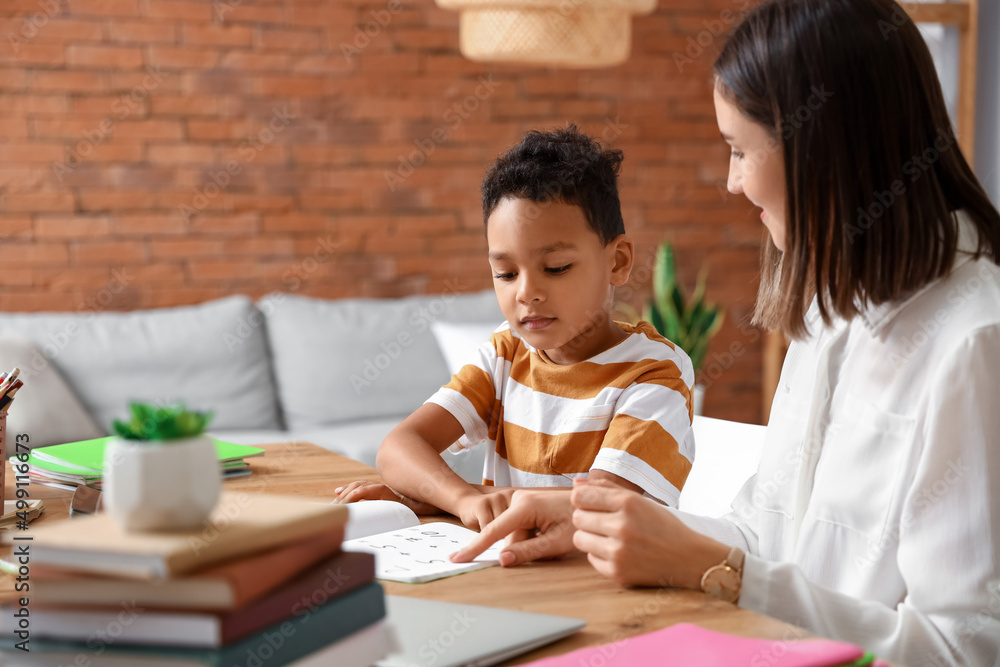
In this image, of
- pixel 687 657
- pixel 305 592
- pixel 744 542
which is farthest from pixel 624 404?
pixel 305 592

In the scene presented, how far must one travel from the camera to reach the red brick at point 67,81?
3.63 m

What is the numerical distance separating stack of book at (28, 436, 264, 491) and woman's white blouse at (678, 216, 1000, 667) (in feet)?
2.58

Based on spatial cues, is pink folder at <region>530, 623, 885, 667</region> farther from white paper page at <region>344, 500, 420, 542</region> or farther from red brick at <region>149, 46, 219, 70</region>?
red brick at <region>149, 46, 219, 70</region>

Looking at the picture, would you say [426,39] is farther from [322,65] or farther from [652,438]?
[652,438]

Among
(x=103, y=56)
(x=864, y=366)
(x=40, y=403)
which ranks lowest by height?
(x=40, y=403)

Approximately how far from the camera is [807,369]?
124 centimetres

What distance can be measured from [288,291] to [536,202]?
2.84 meters

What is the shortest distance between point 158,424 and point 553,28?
2096 mm

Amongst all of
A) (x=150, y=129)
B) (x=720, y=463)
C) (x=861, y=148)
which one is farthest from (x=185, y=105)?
(x=861, y=148)

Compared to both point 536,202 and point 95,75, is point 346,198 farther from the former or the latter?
point 536,202

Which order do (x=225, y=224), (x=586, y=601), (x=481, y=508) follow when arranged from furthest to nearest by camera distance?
(x=225, y=224), (x=481, y=508), (x=586, y=601)

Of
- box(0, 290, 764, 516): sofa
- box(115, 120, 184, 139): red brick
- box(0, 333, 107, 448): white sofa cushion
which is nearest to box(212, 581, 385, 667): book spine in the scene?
box(0, 290, 764, 516): sofa

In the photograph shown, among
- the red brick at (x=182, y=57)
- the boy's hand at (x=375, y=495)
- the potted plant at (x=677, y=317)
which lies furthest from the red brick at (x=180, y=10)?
the boy's hand at (x=375, y=495)

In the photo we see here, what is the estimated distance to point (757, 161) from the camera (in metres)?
1.08
